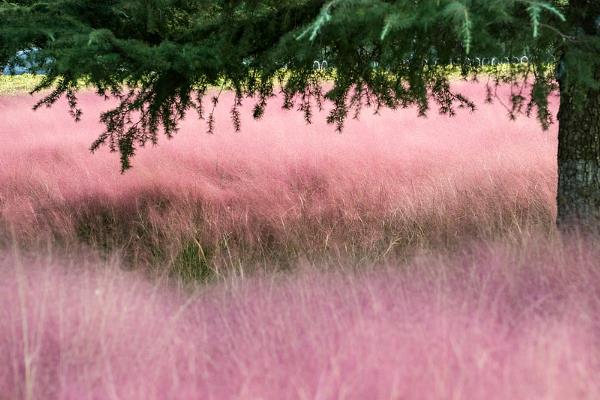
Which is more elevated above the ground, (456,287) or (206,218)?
(456,287)

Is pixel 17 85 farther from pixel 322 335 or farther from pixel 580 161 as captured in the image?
pixel 322 335

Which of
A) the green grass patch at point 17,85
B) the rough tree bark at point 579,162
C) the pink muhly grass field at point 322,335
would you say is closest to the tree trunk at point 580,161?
the rough tree bark at point 579,162

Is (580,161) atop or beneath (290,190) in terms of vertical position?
atop

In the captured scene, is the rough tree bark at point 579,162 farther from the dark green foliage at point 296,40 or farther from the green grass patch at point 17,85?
the green grass patch at point 17,85

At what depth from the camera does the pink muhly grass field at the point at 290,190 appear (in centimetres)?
516

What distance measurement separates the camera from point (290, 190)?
6453 mm

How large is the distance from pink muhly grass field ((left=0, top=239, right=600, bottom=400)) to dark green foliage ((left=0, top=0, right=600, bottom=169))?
101cm

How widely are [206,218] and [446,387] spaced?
385 cm

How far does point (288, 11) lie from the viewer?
4074mm

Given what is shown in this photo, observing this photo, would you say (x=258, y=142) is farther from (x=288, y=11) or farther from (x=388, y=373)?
(x=388, y=373)

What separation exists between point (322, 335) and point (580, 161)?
2391 millimetres

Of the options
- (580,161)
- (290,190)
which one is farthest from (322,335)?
(290,190)

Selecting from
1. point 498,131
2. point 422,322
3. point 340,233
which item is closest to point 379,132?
point 498,131

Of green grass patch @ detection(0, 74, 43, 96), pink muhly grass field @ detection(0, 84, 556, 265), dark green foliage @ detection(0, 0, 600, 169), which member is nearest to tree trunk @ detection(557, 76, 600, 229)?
dark green foliage @ detection(0, 0, 600, 169)
